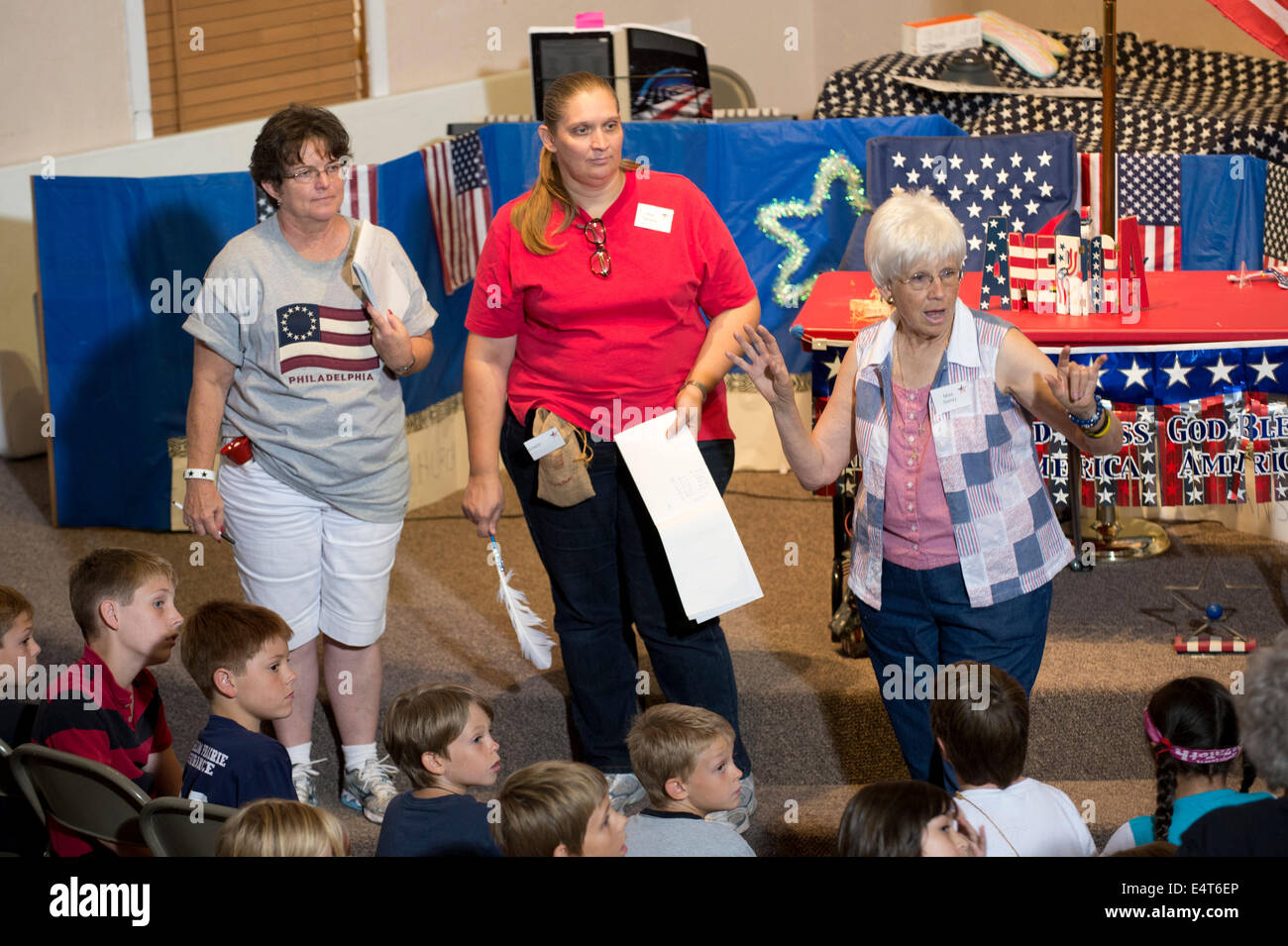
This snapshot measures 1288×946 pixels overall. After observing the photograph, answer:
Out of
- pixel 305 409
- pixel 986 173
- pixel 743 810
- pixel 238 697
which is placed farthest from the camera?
pixel 986 173

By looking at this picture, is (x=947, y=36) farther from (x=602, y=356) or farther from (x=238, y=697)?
(x=238, y=697)

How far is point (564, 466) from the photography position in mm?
3221

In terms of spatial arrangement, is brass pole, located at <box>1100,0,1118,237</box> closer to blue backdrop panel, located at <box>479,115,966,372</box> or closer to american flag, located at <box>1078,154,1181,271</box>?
american flag, located at <box>1078,154,1181,271</box>

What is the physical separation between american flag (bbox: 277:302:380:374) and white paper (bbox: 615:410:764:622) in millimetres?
689

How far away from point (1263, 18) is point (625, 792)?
3210 millimetres

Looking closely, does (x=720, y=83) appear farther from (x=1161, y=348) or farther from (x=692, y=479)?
(x=692, y=479)

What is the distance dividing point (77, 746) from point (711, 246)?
5.84 feet

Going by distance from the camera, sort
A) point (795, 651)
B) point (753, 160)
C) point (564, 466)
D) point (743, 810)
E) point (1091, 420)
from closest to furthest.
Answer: point (1091, 420) → point (564, 466) → point (743, 810) → point (795, 651) → point (753, 160)

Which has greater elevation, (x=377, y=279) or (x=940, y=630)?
(x=377, y=279)

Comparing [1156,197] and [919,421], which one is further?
[1156,197]

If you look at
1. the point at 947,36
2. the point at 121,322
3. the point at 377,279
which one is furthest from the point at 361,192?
the point at 947,36

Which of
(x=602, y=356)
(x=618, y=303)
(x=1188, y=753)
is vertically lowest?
(x=1188, y=753)

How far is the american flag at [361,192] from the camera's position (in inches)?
216
